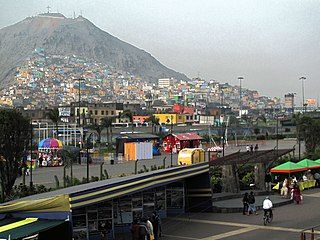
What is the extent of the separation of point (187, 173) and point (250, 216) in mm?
2628

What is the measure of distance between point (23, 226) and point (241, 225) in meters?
8.03

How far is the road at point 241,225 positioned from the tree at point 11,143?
5988 millimetres

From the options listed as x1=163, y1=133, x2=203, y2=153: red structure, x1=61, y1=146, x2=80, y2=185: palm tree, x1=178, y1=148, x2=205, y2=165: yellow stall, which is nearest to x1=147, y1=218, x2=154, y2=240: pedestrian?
x1=61, y1=146, x2=80, y2=185: palm tree

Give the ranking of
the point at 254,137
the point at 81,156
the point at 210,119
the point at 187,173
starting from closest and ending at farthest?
the point at 187,173 < the point at 81,156 < the point at 254,137 < the point at 210,119

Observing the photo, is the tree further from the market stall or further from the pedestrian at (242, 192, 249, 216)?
the market stall

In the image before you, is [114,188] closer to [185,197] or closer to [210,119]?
[185,197]

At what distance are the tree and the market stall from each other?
1763cm

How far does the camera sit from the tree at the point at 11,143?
1903cm

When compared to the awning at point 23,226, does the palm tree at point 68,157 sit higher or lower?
lower

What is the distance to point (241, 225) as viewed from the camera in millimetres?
16031

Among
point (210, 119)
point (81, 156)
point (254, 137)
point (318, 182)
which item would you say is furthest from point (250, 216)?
point (210, 119)

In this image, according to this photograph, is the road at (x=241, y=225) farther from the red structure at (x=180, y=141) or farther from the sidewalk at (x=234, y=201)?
the red structure at (x=180, y=141)

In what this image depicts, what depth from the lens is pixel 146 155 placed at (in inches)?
1690

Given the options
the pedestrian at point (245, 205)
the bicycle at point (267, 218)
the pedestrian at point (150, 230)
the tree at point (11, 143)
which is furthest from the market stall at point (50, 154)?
the pedestrian at point (150, 230)
